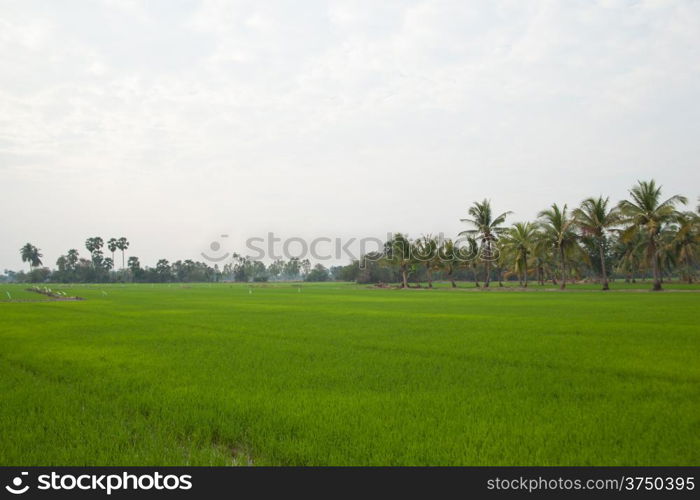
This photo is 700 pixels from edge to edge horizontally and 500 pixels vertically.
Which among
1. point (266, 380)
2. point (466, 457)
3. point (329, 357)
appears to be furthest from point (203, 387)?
point (466, 457)

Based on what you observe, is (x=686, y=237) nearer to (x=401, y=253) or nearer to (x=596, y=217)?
(x=596, y=217)

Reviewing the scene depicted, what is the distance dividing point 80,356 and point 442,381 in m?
8.07

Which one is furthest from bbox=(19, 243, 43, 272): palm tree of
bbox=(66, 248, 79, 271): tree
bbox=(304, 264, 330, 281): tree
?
bbox=(304, 264, 330, 281): tree

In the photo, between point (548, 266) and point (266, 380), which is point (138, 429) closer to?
point (266, 380)

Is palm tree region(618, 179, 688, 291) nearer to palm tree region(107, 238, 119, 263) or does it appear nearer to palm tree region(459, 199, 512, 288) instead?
palm tree region(459, 199, 512, 288)

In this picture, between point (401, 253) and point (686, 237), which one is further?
point (401, 253)

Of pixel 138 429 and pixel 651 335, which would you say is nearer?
pixel 138 429

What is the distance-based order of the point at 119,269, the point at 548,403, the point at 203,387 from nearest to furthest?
1. the point at 548,403
2. the point at 203,387
3. the point at 119,269

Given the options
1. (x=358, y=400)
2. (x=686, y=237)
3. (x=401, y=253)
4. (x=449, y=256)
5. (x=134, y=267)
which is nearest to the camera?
(x=358, y=400)

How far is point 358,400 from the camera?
233 inches

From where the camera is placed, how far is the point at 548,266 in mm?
79500

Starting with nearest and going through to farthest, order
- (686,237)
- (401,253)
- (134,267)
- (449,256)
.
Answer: (686,237)
(449,256)
(401,253)
(134,267)

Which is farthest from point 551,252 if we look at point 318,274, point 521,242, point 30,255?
point 30,255

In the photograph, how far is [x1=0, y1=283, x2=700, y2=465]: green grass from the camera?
4.23 metres
